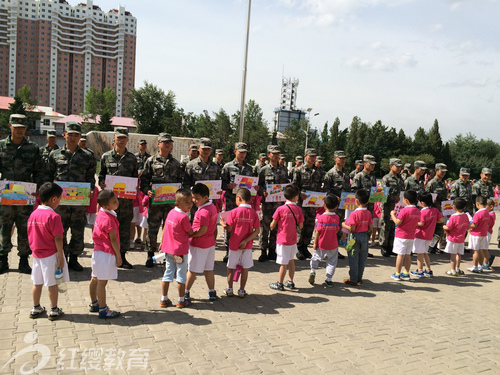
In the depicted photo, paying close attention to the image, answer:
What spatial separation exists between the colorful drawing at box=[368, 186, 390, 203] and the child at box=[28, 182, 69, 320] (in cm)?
695

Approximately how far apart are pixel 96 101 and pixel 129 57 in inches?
2313

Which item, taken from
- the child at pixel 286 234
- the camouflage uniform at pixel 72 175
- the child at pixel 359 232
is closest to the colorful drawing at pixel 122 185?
the camouflage uniform at pixel 72 175

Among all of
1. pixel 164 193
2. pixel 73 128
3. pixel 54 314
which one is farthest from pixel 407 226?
pixel 73 128

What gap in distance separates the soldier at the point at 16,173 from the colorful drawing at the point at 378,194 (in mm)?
7172

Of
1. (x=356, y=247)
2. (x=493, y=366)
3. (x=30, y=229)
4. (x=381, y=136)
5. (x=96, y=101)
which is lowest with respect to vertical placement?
(x=493, y=366)

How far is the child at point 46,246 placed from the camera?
4.53 m

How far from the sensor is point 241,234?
5.76m

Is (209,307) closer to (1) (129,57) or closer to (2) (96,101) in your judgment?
(2) (96,101)

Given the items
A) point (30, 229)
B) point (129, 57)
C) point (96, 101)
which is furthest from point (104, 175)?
point (129, 57)

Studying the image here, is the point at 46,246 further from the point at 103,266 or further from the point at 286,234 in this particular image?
the point at 286,234

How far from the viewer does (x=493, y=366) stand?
4.28 metres

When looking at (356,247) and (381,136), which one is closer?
(356,247)

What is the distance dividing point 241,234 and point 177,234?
1.06 metres

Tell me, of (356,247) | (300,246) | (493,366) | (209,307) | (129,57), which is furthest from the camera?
(129,57)
